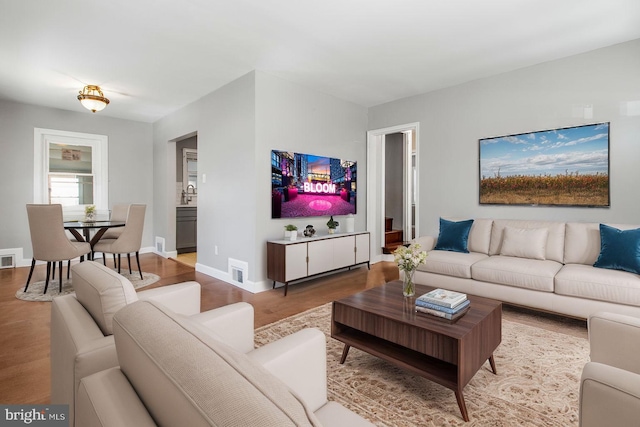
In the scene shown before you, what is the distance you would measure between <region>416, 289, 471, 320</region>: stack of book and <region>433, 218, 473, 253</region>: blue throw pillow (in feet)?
6.42

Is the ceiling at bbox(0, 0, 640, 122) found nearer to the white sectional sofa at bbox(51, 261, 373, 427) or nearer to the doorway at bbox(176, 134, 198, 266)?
the doorway at bbox(176, 134, 198, 266)

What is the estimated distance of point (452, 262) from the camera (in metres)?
3.56

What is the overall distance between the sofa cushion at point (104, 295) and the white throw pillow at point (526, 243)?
12.0 feet

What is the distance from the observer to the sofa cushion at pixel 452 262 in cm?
348

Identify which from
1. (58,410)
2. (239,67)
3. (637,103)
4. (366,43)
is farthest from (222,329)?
(637,103)

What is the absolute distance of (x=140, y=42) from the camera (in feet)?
10.8

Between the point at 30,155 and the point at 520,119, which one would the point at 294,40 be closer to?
the point at 520,119

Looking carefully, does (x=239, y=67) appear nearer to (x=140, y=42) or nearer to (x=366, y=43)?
(x=140, y=42)

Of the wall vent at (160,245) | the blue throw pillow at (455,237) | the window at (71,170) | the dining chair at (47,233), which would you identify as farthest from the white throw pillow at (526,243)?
the window at (71,170)

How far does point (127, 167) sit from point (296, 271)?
4573 millimetres

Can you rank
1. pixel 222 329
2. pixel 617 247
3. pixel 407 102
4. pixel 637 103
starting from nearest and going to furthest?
pixel 222 329 → pixel 617 247 → pixel 637 103 → pixel 407 102

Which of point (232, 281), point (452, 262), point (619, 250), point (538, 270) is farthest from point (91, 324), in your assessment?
point (619, 250)

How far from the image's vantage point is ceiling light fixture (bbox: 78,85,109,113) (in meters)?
4.29

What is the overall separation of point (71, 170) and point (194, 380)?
6.88 metres
